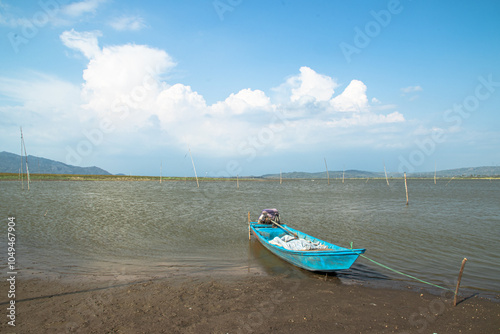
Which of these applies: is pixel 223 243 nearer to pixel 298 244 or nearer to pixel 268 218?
pixel 268 218

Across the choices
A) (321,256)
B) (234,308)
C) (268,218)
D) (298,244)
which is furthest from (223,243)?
(234,308)

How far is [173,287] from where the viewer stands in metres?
7.70

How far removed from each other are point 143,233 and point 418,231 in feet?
50.8

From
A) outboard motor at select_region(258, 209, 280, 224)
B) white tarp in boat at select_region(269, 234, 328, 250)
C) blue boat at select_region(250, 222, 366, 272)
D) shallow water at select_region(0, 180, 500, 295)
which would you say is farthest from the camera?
outboard motor at select_region(258, 209, 280, 224)

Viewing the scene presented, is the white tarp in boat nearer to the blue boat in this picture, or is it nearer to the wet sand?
the blue boat

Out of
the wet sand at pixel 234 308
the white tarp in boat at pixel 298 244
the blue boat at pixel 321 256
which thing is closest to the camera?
the wet sand at pixel 234 308

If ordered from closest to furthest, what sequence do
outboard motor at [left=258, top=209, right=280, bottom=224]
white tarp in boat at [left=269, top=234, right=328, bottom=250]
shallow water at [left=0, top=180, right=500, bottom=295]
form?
shallow water at [left=0, top=180, right=500, bottom=295] → white tarp in boat at [left=269, top=234, right=328, bottom=250] → outboard motor at [left=258, top=209, right=280, bottom=224]

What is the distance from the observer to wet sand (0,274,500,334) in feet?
18.8

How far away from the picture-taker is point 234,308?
654 centimetres

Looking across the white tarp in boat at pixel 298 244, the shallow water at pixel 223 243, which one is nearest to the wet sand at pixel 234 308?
the shallow water at pixel 223 243

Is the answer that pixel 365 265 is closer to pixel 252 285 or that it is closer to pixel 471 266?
pixel 471 266

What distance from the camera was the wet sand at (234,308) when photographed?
18.8ft

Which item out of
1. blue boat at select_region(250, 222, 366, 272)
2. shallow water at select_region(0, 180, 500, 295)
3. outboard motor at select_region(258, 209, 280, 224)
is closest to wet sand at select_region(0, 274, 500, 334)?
blue boat at select_region(250, 222, 366, 272)

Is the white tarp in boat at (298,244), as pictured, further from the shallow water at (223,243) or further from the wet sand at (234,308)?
the wet sand at (234,308)
